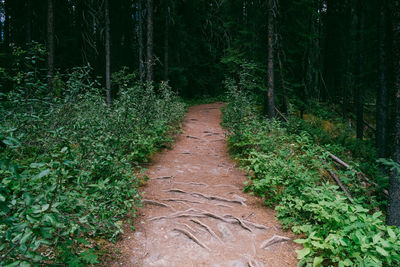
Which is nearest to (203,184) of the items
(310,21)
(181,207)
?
(181,207)

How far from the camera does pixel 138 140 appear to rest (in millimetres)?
6129

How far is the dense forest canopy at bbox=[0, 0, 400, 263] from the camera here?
4184 millimetres

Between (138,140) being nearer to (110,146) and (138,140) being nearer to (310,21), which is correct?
(110,146)

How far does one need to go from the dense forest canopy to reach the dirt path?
579 mm

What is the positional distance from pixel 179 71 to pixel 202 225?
1797 centimetres

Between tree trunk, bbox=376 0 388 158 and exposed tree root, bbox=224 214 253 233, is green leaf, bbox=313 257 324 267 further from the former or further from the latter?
tree trunk, bbox=376 0 388 158

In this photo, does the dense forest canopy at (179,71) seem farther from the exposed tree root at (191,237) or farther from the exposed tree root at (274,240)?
the exposed tree root at (274,240)

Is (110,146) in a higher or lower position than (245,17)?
lower

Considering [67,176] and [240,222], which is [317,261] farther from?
[67,176]

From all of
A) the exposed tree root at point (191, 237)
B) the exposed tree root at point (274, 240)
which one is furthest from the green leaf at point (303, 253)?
the exposed tree root at point (191, 237)

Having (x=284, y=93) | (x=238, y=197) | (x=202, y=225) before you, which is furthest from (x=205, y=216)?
(x=284, y=93)

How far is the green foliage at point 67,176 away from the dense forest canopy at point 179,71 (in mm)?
55

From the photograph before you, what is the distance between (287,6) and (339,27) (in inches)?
350

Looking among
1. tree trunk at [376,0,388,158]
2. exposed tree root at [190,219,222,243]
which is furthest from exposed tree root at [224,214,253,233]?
tree trunk at [376,0,388,158]
